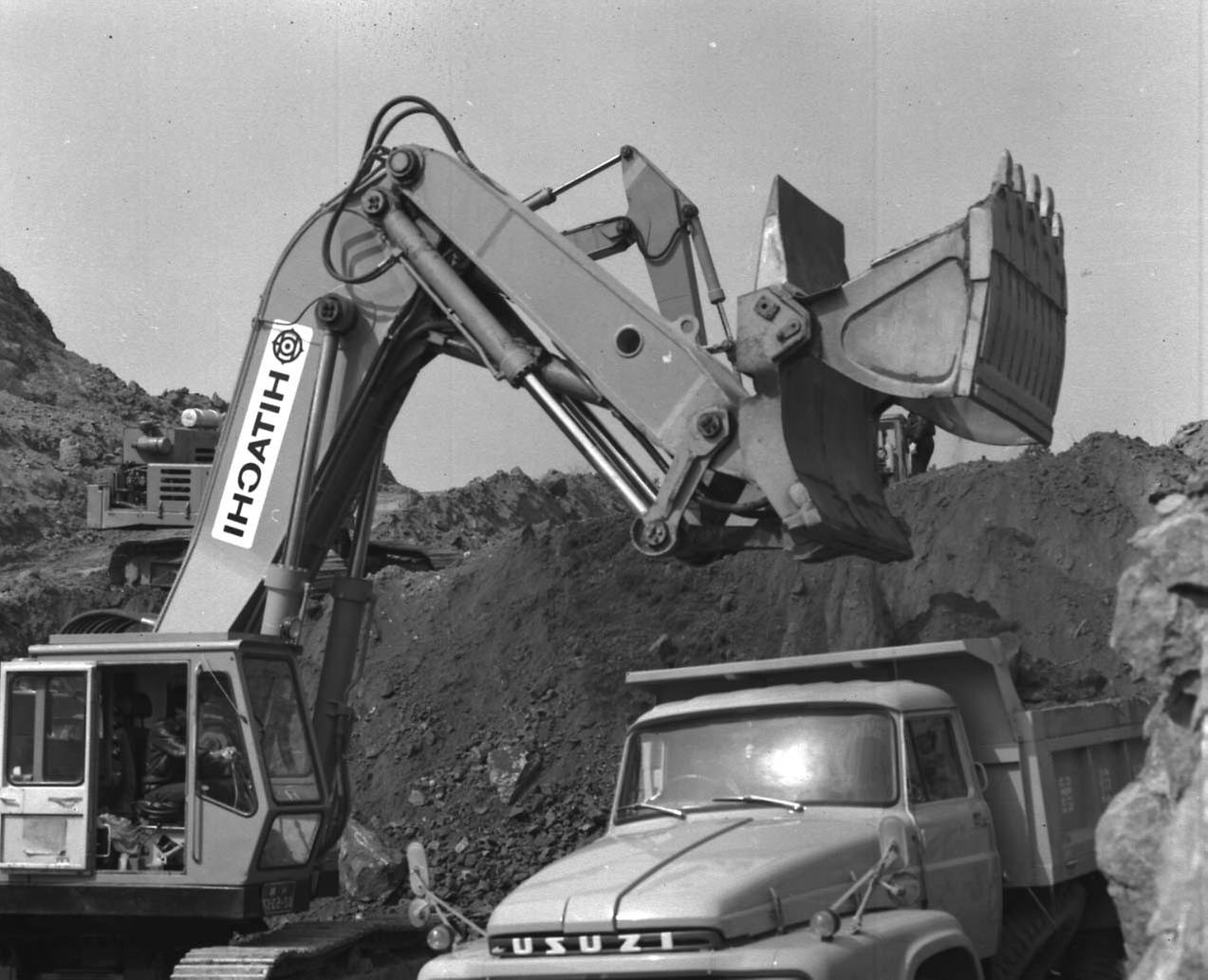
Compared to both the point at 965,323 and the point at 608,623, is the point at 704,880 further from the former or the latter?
the point at 608,623

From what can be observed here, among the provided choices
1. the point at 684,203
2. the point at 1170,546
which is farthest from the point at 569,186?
the point at 1170,546

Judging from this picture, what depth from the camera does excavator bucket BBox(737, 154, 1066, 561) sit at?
342 inches

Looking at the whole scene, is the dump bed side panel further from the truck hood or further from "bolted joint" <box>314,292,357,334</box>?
"bolted joint" <box>314,292,357,334</box>

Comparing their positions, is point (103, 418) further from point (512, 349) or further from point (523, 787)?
point (512, 349)

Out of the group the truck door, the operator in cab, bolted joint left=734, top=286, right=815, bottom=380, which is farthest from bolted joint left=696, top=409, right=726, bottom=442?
the operator in cab

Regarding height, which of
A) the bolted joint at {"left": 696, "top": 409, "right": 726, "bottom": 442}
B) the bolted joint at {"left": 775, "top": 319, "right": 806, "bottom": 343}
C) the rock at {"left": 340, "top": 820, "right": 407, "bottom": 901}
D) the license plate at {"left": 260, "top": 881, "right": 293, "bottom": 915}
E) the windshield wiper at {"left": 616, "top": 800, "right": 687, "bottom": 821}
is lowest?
the rock at {"left": 340, "top": 820, "right": 407, "bottom": 901}

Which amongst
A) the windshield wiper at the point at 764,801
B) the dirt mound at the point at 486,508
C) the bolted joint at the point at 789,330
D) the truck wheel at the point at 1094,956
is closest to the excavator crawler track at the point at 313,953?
the windshield wiper at the point at 764,801

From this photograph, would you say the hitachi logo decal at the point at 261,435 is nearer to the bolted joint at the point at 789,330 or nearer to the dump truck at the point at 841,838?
the dump truck at the point at 841,838

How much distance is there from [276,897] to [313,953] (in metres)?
0.45

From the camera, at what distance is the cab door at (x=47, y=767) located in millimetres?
10062

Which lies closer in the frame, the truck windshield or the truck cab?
the truck cab

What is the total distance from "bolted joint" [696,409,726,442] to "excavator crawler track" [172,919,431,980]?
12.5ft

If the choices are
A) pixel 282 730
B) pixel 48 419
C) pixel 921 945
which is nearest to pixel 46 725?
pixel 282 730

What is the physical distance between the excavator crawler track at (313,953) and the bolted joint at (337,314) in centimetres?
383
